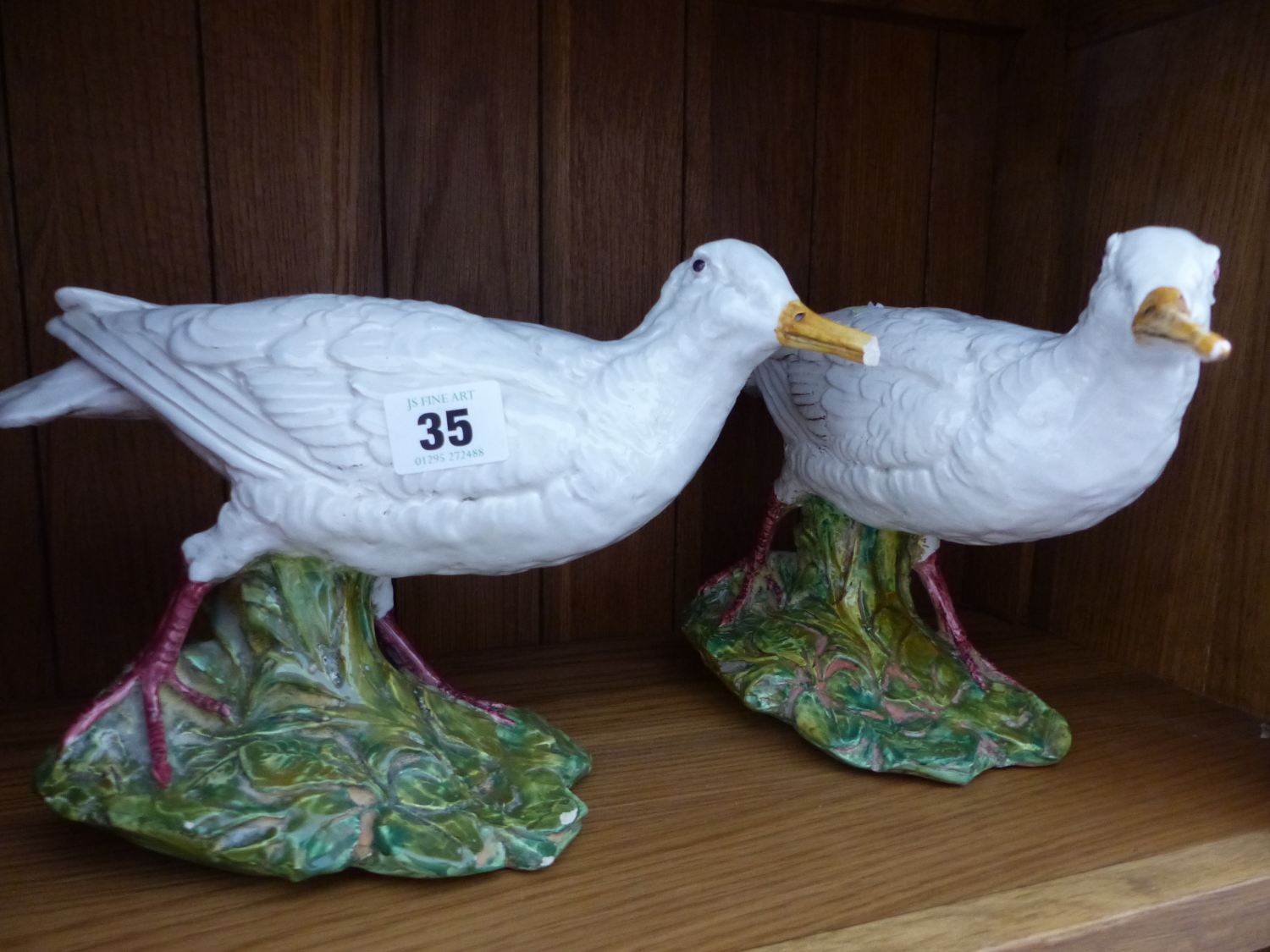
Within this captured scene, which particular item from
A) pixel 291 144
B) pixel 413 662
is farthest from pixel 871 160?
pixel 413 662

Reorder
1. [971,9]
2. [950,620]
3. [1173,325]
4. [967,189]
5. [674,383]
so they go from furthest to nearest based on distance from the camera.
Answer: [967,189], [971,9], [950,620], [674,383], [1173,325]

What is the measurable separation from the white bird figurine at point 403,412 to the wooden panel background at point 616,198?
21 cm

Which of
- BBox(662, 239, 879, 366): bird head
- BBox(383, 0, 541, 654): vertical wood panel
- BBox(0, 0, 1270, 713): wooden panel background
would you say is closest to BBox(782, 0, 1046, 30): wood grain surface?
BBox(0, 0, 1270, 713): wooden panel background

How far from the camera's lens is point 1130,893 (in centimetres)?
61

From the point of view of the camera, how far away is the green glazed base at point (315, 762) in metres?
0.59

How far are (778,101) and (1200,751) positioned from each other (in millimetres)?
757

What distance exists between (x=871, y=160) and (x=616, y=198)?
0.31 meters

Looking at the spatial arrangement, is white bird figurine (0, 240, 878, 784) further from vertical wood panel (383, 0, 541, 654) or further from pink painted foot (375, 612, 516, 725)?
vertical wood panel (383, 0, 541, 654)

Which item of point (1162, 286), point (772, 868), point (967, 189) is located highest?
point (967, 189)

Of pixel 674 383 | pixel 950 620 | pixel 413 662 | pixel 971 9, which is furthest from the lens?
pixel 971 9

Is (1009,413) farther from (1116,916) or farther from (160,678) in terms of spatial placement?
(160,678)

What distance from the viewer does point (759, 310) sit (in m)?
0.68

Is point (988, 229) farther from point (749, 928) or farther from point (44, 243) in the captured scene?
point (44, 243)

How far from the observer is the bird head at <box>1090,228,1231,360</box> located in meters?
0.59
